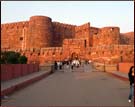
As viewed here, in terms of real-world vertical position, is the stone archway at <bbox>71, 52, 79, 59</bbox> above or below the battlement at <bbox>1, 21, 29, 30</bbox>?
below

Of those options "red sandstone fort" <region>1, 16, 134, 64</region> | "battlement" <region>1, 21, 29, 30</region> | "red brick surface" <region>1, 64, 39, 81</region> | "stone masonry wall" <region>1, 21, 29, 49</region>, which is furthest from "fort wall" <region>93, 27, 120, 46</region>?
"red brick surface" <region>1, 64, 39, 81</region>

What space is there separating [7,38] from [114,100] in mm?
43970

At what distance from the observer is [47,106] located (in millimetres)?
7582

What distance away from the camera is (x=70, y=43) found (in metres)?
44.9

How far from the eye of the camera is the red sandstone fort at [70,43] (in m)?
41.6

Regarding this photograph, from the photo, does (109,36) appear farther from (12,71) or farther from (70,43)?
(12,71)

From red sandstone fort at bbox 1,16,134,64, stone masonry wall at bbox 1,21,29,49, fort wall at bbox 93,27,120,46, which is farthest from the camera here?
stone masonry wall at bbox 1,21,29,49

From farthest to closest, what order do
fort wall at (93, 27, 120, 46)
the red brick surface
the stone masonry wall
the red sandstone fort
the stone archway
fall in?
the stone masonry wall
the stone archway
fort wall at (93, 27, 120, 46)
the red sandstone fort
the red brick surface

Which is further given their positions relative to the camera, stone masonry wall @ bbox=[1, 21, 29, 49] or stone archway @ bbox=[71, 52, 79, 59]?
stone masonry wall @ bbox=[1, 21, 29, 49]

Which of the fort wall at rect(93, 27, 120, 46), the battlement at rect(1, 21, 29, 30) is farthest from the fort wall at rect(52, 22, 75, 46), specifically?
the fort wall at rect(93, 27, 120, 46)

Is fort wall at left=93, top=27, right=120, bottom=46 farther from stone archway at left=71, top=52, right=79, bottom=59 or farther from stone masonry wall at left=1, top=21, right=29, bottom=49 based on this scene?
stone masonry wall at left=1, top=21, right=29, bottom=49

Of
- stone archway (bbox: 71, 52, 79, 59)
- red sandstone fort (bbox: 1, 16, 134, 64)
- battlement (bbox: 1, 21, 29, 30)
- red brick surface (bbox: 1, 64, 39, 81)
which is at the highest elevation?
battlement (bbox: 1, 21, 29, 30)

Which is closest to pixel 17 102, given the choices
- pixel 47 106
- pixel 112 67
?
pixel 47 106

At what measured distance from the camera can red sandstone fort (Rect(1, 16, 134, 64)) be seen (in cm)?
4156
